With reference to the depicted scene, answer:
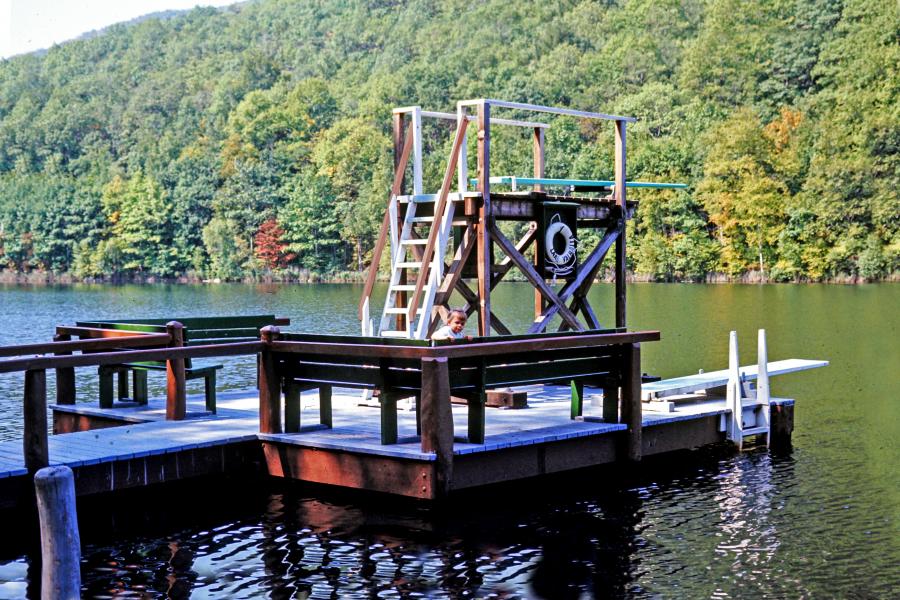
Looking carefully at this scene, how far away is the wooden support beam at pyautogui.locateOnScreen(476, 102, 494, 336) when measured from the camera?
1452 cm

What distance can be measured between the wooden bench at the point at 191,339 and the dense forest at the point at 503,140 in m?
59.2

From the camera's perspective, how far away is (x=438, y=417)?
1068 centimetres

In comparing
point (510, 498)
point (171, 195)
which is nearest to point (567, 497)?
point (510, 498)

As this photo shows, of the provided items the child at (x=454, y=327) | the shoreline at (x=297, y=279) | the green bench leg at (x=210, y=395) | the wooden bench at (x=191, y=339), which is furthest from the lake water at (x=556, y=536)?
the shoreline at (x=297, y=279)

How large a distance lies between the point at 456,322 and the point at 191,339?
147 inches

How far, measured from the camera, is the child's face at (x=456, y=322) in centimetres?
1177

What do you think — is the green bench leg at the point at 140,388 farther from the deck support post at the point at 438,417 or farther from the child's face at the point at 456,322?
the deck support post at the point at 438,417

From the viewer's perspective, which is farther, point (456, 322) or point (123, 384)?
point (123, 384)

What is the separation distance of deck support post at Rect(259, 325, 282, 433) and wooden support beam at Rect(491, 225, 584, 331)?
12.7 feet

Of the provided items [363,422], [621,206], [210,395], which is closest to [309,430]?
[363,422]

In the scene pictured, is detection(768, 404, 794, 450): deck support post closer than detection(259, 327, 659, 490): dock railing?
No

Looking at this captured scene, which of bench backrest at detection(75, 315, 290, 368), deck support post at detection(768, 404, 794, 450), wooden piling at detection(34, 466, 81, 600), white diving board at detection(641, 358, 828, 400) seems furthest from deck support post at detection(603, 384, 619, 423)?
wooden piling at detection(34, 466, 81, 600)

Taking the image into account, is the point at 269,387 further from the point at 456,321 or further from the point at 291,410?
the point at 456,321

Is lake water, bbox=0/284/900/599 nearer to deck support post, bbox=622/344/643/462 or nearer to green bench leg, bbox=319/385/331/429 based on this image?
deck support post, bbox=622/344/643/462
